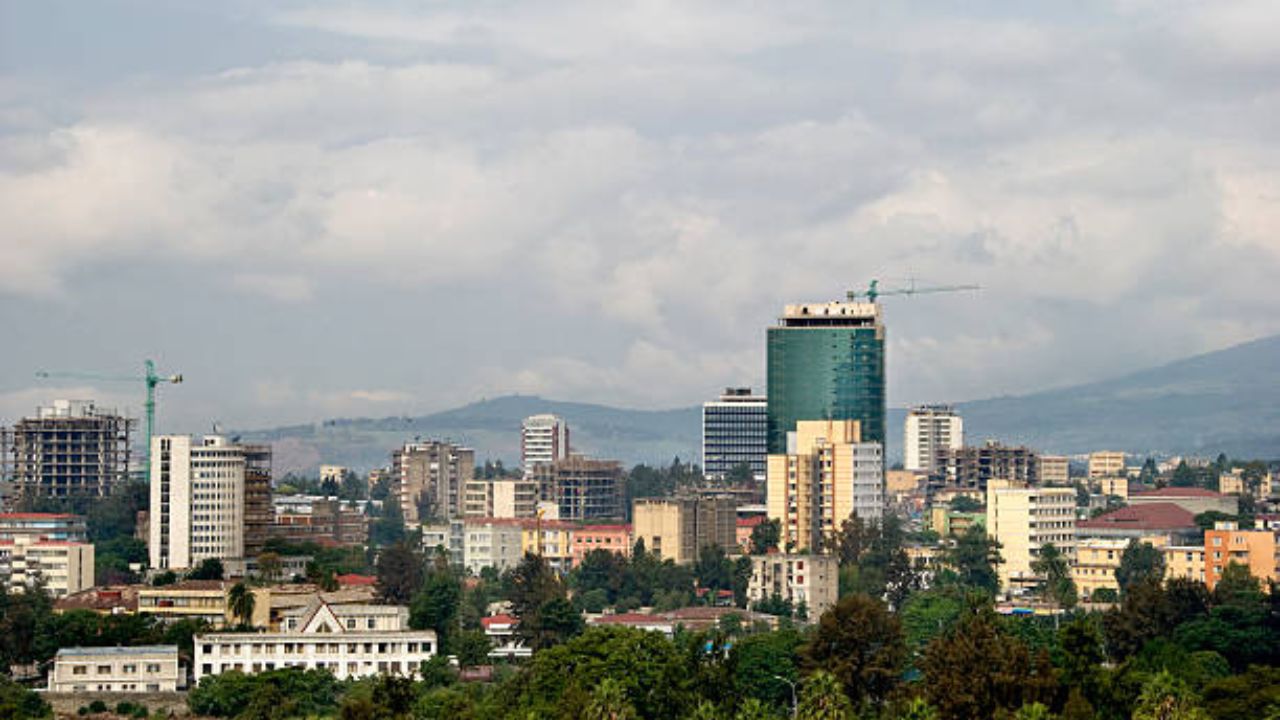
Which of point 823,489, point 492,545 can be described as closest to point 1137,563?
point 823,489

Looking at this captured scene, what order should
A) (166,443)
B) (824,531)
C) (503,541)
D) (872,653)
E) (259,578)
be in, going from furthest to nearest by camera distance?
(503,541) → (824,531) → (166,443) → (259,578) → (872,653)

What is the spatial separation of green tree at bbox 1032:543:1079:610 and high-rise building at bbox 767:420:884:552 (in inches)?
619

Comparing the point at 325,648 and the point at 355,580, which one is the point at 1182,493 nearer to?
the point at 355,580

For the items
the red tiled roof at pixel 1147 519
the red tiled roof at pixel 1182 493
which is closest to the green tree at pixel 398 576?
the red tiled roof at pixel 1147 519

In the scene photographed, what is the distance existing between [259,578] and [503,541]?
159 ft

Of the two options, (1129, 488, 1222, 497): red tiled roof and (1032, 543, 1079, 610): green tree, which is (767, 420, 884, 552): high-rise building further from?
(1129, 488, 1222, 497): red tiled roof

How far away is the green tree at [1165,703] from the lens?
216ft

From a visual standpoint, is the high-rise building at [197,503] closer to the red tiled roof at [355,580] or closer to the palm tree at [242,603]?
the red tiled roof at [355,580]

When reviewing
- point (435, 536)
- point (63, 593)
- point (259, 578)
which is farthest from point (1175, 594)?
point (435, 536)

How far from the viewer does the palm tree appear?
4532 inches

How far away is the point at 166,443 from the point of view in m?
156

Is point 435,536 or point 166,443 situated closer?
point 166,443

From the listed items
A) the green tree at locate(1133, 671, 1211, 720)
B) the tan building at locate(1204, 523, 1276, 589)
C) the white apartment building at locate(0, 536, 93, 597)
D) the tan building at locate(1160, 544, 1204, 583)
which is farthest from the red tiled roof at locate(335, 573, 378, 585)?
the green tree at locate(1133, 671, 1211, 720)

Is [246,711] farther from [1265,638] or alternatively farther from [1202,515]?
[1202,515]
